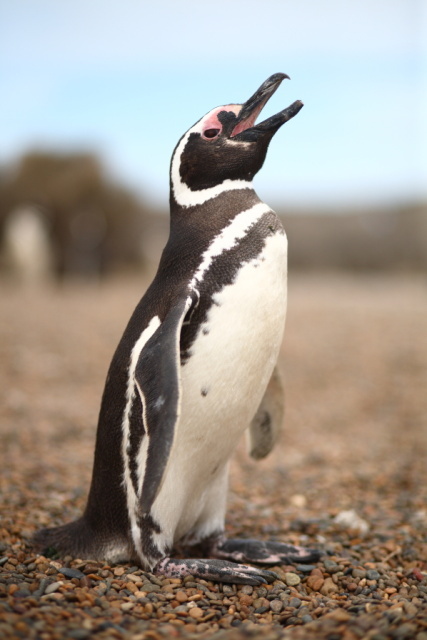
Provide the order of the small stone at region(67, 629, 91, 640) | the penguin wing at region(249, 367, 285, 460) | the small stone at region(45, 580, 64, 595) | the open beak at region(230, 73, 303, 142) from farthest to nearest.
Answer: the penguin wing at region(249, 367, 285, 460) < the open beak at region(230, 73, 303, 142) < the small stone at region(45, 580, 64, 595) < the small stone at region(67, 629, 91, 640)

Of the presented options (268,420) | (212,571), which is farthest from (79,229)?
(212,571)

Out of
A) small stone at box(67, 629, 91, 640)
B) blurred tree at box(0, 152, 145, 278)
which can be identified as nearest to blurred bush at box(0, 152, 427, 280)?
blurred tree at box(0, 152, 145, 278)

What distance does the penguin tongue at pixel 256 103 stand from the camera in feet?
7.93

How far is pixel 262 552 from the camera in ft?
8.43

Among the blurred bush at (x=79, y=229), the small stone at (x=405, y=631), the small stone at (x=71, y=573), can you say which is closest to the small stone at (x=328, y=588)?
the small stone at (x=405, y=631)

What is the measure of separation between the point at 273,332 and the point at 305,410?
3527 mm

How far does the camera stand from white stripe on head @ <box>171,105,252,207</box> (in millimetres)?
2430

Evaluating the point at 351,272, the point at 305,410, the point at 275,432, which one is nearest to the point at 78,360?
the point at 305,410

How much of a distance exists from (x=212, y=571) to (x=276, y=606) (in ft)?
0.78

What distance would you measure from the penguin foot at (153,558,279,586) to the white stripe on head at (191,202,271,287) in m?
0.93

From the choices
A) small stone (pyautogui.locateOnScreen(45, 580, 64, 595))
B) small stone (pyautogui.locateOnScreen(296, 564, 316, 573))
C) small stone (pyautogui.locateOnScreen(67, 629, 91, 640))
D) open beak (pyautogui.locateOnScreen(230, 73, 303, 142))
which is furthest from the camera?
small stone (pyautogui.locateOnScreen(296, 564, 316, 573))

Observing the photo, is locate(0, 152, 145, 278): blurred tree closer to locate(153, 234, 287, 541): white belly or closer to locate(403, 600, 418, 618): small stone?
locate(153, 234, 287, 541): white belly

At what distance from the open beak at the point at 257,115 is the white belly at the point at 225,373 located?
366 mm

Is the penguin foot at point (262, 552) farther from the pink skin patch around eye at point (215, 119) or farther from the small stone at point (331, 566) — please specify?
the pink skin patch around eye at point (215, 119)
